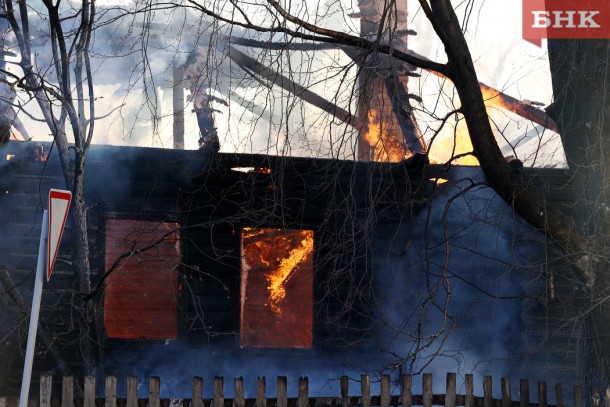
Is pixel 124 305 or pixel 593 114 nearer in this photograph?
pixel 593 114

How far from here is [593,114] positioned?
7609 millimetres

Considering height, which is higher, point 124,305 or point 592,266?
point 592,266

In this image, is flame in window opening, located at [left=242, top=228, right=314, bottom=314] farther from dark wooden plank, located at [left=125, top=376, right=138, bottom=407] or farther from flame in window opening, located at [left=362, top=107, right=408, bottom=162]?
dark wooden plank, located at [left=125, top=376, right=138, bottom=407]

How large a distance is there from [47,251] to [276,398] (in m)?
3.34

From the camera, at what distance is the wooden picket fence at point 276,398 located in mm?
7609

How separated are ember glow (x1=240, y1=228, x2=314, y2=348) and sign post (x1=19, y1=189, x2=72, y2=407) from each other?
685 cm

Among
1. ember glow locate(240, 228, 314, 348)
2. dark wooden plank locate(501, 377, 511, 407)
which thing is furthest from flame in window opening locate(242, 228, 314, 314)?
dark wooden plank locate(501, 377, 511, 407)

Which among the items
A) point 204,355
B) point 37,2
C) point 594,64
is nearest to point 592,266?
point 594,64

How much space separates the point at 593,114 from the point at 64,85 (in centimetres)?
567

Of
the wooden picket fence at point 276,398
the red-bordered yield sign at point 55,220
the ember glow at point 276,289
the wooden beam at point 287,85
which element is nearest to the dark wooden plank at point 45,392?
the wooden picket fence at point 276,398

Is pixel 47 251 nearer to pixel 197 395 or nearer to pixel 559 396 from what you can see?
pixel 197 395

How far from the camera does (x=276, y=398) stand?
823 centimetres

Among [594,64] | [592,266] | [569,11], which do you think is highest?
[569,11]

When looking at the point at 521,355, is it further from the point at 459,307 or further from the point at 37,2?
the point at 37,2
